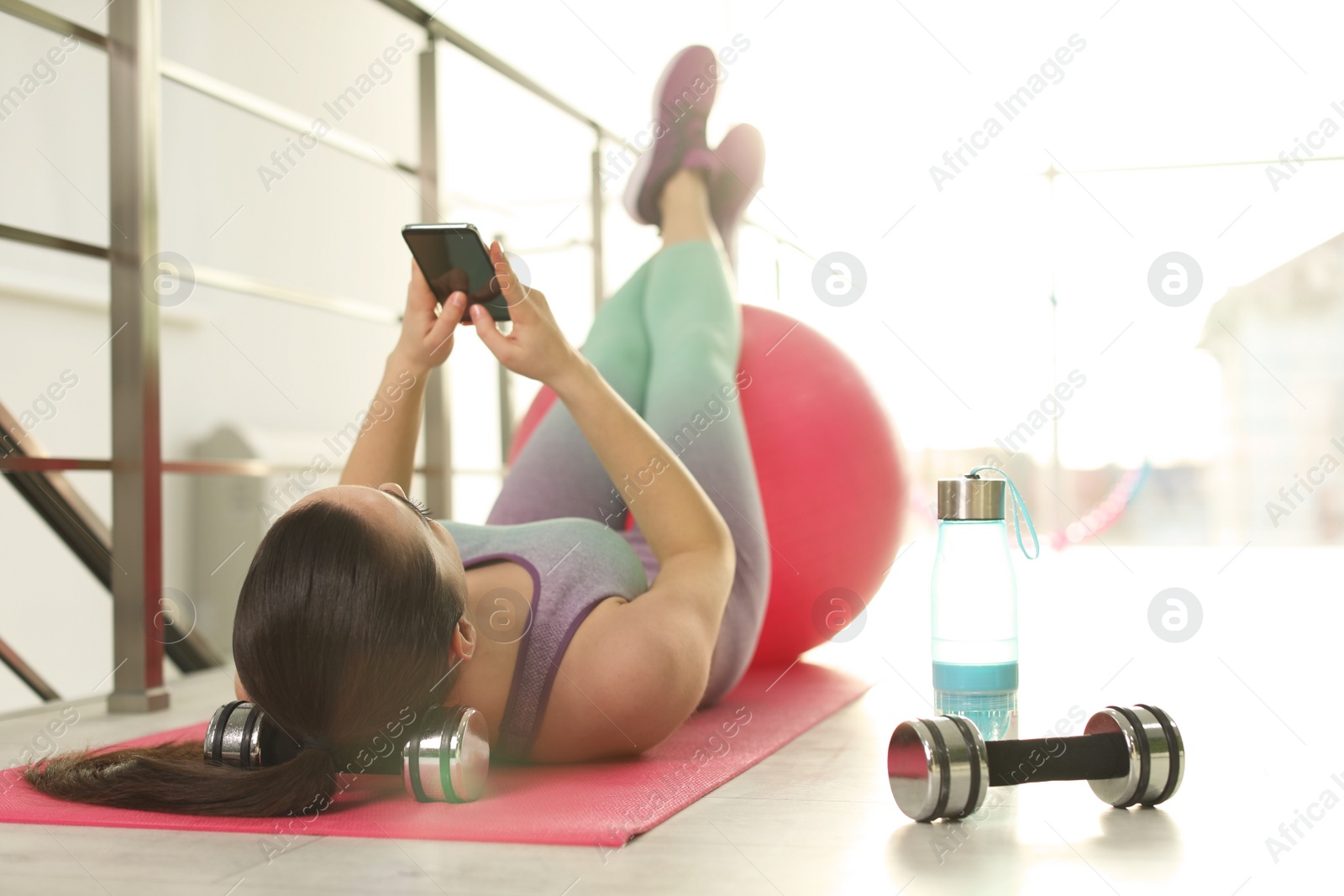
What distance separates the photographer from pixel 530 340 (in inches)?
41.0

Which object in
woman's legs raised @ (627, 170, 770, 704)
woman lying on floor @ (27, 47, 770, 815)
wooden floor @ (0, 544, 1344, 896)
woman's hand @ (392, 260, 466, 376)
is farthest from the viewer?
woman's legs raised @ (627, 170, 770, 704)

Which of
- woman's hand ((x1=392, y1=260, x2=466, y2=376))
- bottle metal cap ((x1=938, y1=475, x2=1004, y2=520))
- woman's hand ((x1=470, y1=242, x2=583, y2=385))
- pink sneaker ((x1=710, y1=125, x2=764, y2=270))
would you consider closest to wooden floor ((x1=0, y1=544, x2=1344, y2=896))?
bottle metal cap ((x1=938, y1=475, x2=1004, y2=520))

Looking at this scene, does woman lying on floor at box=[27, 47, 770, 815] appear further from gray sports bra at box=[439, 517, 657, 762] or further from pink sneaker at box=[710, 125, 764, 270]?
pink sneaker at box=[710, 125, 764, 270]

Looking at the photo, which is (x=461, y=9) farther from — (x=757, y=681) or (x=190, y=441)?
(x=757, y=681)

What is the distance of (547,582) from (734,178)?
1.01 m

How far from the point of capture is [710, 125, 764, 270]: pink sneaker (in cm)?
185

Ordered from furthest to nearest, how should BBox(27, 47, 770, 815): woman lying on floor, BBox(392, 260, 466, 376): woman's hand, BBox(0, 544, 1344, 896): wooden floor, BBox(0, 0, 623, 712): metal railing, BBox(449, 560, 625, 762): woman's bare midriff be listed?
BBox(0, 0, 623, 712): metal railing
BBox(392, 260, 466, 376): woman's hand
BBox(449, 560, 625, 762): woman's bare midriff
BBox(27, 47, 770, 815): woman lying on floor
BBox(0, 544, 1344, 896): wooden floor

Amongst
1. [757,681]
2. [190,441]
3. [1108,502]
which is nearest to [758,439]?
[757,681]

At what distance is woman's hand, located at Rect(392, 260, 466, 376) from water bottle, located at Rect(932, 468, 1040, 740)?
0.54 meters

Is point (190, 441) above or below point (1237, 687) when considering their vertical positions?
above

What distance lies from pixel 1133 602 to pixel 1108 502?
293 centimetres

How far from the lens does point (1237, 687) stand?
1557 mm

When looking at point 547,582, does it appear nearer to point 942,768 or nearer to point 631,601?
point 631,601

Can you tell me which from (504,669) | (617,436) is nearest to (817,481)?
(617,436)
